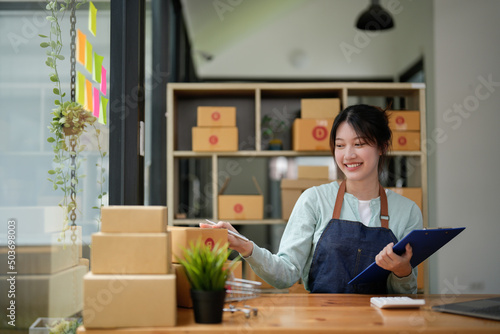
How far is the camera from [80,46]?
1.62 meters

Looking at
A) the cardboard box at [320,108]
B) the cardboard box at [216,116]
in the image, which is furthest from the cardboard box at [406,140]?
the cardboard box at [216,116]

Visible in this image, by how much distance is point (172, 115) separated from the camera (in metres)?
3.20

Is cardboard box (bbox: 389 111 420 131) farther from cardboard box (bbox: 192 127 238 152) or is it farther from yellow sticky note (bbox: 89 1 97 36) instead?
yellow sticky note (bbox: 89 1 97 36)

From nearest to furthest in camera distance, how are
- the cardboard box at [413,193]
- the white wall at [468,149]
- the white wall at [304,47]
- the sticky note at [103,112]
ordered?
the sticky note at [103,112]
the cardboard box at [413,193]
the white wall at [468,149]
the white wall at [304,47]

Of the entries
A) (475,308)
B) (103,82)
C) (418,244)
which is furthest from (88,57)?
(475,308)

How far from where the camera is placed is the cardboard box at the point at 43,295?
116 cm

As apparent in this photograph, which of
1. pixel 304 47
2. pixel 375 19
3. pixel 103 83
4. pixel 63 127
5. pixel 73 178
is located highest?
pixel 304 47

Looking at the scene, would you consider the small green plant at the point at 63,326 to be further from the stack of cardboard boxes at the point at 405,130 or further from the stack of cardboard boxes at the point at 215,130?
the stack of cardboard boxes at the point at 405,130

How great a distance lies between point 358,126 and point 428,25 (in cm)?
285

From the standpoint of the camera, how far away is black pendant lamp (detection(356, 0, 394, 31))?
4.21 meters

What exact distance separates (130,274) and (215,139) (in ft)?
6.46

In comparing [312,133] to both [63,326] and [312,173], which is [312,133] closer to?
[312,173]

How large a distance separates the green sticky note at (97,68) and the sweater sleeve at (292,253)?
32.7 inches

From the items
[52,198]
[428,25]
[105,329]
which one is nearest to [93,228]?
[52,198]
